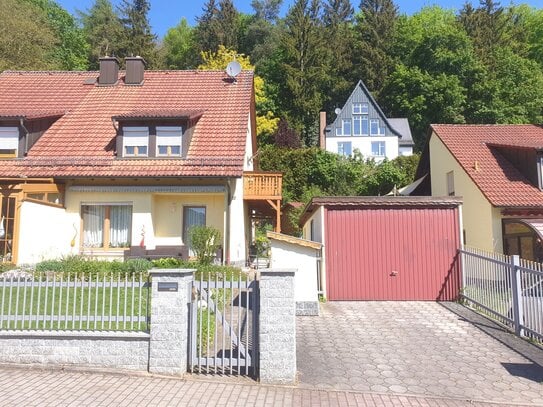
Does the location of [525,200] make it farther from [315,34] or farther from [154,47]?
[154,47]

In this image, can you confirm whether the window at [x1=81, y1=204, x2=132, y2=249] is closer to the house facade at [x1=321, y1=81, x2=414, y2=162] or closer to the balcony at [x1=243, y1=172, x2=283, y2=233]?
the balcony at [x1=243, y1=172, x2=283, y2=233]

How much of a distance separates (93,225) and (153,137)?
393cm

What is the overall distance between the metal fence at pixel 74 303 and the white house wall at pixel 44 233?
7.50 m

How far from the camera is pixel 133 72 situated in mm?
19688

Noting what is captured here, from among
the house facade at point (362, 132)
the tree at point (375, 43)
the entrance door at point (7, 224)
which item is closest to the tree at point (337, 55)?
the tree at point (375, 43)

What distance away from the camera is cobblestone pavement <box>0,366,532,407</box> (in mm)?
4988

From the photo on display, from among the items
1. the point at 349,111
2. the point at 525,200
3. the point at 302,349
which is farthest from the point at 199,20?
the point at 302,349

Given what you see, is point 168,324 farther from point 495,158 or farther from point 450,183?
point 495,158

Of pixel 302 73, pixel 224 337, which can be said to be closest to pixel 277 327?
pixel 224 337

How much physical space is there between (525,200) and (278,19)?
45398mm

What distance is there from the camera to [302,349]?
710 centimetres

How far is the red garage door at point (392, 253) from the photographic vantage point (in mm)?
11742

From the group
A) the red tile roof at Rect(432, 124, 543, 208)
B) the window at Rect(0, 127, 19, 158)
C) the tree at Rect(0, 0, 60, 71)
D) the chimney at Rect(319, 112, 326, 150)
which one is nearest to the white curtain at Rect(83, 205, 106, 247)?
the window at Rect(0, 127, 19, 158)

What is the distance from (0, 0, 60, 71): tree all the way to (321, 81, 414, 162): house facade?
24148 millimetres
